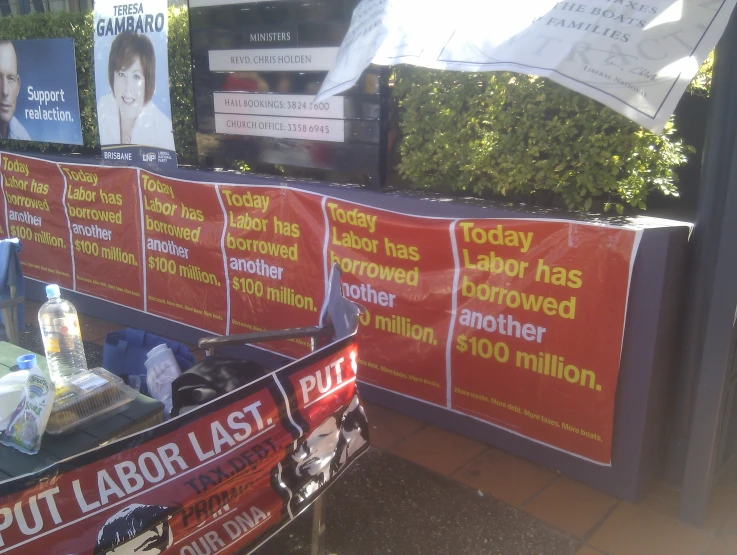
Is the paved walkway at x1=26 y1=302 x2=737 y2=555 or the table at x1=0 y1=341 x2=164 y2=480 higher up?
the table at x1=0 y1=341 x2=164 y2=480

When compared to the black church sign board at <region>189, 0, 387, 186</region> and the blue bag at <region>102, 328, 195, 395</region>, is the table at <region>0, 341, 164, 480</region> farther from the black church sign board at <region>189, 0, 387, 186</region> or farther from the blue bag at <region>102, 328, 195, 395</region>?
the black church sign board at <region>189, 0, 387, 186</region>

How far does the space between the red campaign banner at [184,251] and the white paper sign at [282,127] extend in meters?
0.49

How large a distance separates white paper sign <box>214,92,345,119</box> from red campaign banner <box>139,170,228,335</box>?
625 millimetres

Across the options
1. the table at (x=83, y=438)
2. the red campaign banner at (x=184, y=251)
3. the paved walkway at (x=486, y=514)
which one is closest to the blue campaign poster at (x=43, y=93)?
the red campaign banner at (x=184, y=251)

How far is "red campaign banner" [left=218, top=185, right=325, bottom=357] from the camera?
444 cm

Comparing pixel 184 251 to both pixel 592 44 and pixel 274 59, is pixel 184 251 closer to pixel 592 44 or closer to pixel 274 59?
pixel 274 59

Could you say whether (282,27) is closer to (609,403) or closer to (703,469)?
(609,403)

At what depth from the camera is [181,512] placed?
2.01 metres

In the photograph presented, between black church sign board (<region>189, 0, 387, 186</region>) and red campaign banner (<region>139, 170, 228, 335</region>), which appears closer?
black church sign board (<region>189, 0, 387, 186</region>)

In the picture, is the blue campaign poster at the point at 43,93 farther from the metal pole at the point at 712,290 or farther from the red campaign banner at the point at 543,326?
the metal pole at the point at 712,290

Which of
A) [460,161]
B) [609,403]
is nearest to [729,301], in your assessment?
[609,403]

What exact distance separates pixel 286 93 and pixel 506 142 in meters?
1.75

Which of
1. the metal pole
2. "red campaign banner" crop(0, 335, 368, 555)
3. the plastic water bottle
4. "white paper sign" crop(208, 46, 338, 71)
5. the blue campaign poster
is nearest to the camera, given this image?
"red campaign banner" crop(0, 335, 368, 555)

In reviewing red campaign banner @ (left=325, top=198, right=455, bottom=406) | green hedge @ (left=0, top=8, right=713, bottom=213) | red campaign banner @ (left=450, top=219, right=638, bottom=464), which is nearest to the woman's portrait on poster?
red campaign banner @ (left=325, top=198, right=455, bottom=406)
